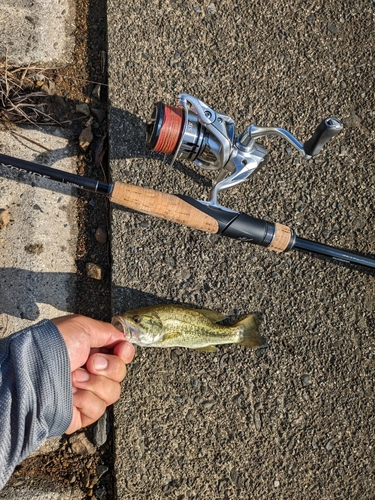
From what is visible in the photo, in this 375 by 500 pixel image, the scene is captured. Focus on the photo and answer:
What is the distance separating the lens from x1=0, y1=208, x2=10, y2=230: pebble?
9.57ft

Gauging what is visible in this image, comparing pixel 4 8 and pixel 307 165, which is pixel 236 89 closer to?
pixel 307 165

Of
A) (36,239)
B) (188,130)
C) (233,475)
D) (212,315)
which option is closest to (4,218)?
(36,239)

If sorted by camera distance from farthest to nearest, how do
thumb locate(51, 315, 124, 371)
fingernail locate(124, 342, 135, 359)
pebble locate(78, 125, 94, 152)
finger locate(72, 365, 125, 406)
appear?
pebble locate(78, 125, 94, 152) < fingernail locate(124, 342, 135, 359) < finger locate(72, 365, 125, 406) < thumb locate(51, 315, 124, 371)

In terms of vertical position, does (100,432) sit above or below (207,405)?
below

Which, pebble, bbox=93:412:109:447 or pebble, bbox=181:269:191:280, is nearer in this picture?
pebble, bbox=93:412:109:447

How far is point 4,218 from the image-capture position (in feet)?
9.60

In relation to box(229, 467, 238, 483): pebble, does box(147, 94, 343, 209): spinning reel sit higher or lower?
higher

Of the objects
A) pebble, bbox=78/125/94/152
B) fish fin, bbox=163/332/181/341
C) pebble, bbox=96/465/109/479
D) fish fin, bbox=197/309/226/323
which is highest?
pebble, bbox=78/125/94/152

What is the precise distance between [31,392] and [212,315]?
1146 millimetres

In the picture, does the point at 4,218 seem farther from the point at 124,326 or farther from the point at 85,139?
the point at 124,326

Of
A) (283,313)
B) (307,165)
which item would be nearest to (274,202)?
(307,165)

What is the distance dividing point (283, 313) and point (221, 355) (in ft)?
1.56

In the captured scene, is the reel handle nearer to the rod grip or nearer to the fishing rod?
the fishing rod

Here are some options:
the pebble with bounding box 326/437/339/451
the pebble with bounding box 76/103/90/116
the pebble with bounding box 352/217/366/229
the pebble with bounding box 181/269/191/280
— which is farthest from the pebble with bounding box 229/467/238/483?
the pebble with bounding box 76/103/90/116
